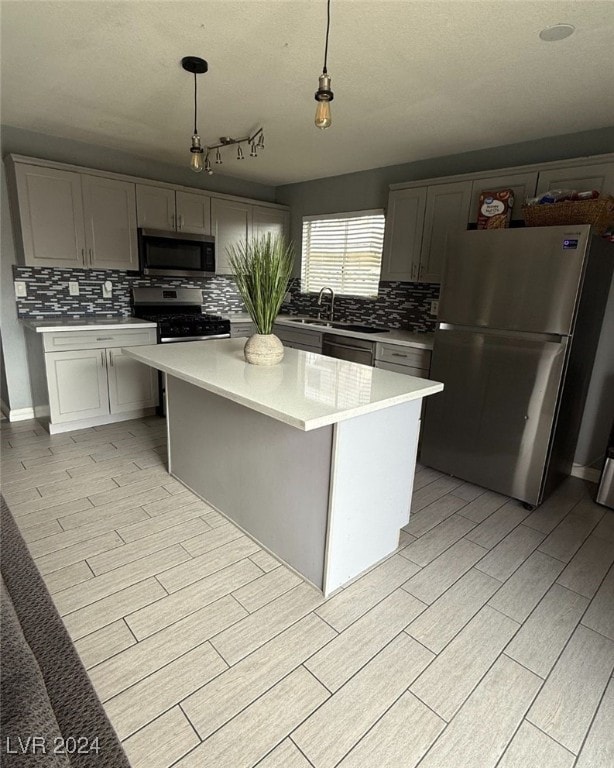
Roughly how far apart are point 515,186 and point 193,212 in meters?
2.92

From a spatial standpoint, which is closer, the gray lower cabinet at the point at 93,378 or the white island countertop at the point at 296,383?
the white island countertop at the point at 296,383

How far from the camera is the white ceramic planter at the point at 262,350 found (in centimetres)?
222

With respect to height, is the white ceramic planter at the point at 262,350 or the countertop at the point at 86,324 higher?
the white ceramic planter at the point at 262,350

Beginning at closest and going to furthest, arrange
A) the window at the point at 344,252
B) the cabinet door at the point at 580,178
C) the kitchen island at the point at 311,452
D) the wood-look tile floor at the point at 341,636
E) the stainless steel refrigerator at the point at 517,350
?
1. the wood-look tile floor at the point at 341,636
2. the kitchen island at the point at 311,452
3. the stainless steel refrigerator at the point at 517,350
4. the cabinet door at the point at 580,178
5. the window at the point at 344,252

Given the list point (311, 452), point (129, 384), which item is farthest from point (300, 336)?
point (311, 452)

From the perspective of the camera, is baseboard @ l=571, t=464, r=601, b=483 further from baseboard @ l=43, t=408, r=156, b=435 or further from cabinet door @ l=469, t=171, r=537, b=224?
baseboard @ l=43, t=408, r=156, b=435

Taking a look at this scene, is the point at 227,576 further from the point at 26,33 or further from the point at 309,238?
the point at 309,238

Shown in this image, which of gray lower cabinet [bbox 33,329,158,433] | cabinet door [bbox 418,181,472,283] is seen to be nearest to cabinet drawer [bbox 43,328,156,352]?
gray lower cabinet [bbox 33,329,158,433]

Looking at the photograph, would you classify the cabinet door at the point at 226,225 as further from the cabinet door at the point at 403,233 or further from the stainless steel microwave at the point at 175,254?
the cabinet door at the point at 403,233

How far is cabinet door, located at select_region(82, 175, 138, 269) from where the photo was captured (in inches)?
142

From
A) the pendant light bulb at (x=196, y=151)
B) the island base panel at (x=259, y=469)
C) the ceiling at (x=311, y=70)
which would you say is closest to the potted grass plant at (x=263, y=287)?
the island base panel at (x=259, y=469)

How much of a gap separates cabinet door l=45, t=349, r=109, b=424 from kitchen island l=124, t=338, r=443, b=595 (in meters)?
1.39

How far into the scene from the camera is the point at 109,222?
3719mm

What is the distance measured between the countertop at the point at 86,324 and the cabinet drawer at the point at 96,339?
51mm
